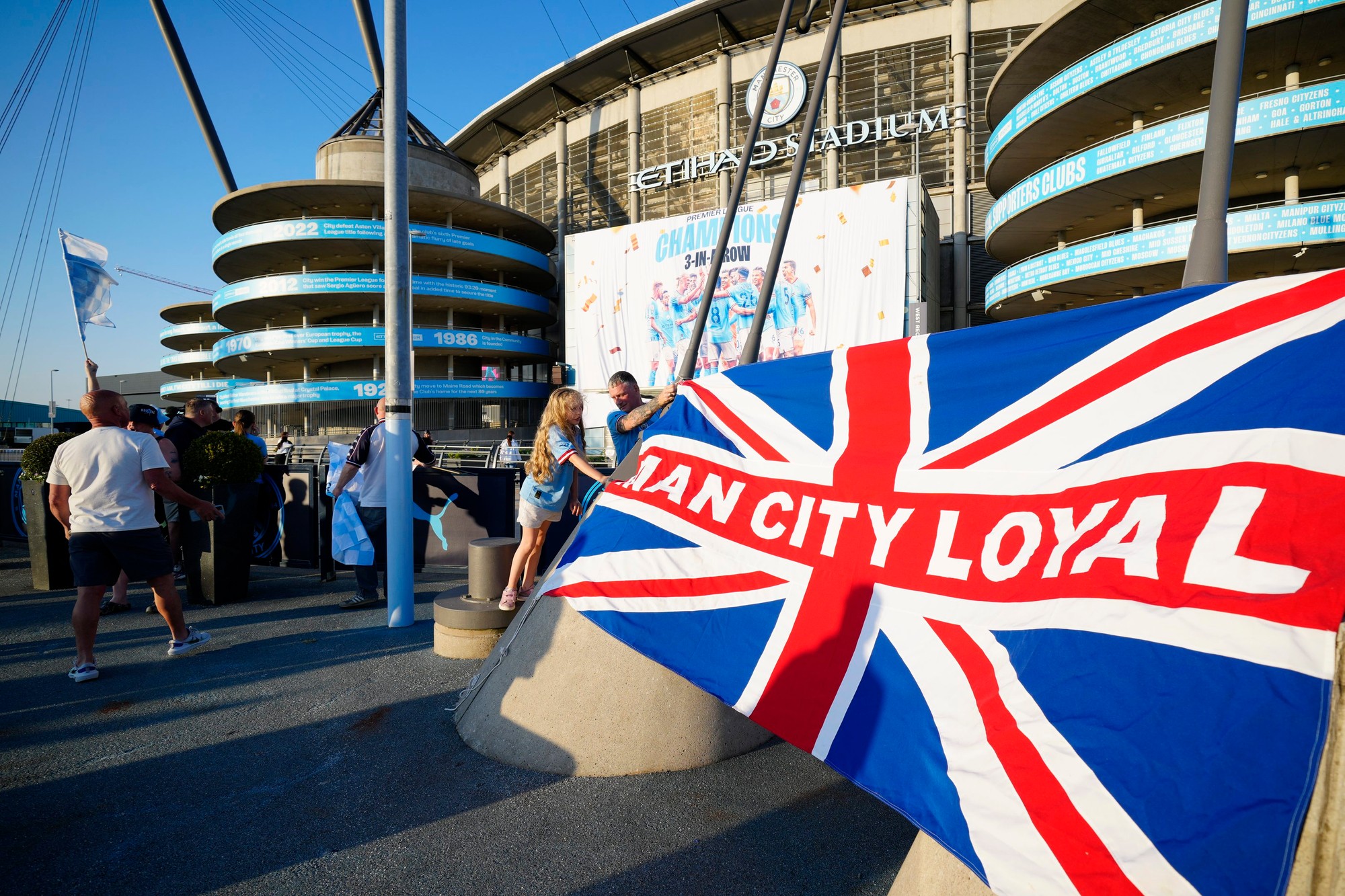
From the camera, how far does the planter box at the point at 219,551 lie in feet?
20.9

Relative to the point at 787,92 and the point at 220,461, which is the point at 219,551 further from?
the point at 787,92

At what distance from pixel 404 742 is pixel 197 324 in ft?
194

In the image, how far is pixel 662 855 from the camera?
244 centimetres

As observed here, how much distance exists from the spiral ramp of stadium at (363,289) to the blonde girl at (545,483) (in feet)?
101

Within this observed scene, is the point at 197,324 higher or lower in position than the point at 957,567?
higher

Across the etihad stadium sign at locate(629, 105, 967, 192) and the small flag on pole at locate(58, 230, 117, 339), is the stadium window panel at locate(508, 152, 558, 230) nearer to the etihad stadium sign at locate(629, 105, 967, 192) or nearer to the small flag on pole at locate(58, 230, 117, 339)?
the etihad stadium sign at locate(629, 105, 967, 192)

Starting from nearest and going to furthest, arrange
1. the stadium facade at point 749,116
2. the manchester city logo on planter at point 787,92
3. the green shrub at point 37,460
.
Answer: the green shrub at point 37,460 < the stadium facade at point 749,116 < the manchester city logo on planter at point 787,92

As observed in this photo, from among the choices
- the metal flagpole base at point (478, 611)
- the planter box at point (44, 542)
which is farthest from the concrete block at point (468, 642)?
the planter box at point (44, 542)

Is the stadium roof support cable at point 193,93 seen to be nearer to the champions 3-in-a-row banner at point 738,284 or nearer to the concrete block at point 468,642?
the champions 3-in-a-row banner at point 738,284

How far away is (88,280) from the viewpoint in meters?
8.69

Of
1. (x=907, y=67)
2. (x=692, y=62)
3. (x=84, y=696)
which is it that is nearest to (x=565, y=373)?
(x=692, y=62)

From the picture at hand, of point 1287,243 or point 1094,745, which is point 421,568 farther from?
point 1287,243

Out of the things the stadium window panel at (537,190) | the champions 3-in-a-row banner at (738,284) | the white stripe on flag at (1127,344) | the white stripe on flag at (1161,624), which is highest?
the stadium window panel at (537,190)

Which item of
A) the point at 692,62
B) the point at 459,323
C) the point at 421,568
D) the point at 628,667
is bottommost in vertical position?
the point at 421,568
